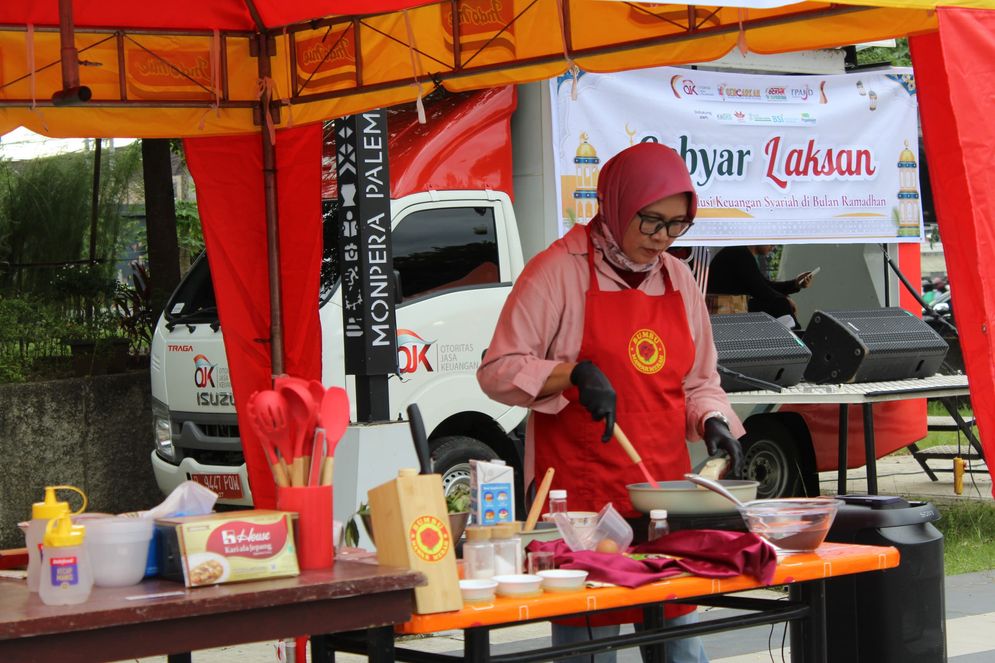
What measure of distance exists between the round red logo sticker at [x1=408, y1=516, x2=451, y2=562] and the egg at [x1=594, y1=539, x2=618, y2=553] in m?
0.61

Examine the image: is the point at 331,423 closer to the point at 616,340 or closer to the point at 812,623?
the point at 616,340

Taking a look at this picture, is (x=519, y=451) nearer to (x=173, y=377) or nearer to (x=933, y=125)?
(x=173, y=377)

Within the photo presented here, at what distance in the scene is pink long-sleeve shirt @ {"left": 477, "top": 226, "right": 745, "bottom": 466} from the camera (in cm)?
381

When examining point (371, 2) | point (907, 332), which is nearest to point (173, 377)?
point (371, 2)

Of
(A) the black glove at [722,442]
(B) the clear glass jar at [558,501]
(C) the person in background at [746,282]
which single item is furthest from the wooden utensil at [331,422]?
(C) the person in background at [746,282]

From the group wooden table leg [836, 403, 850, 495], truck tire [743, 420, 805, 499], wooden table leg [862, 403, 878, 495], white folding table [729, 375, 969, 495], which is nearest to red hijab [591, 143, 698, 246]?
white folding table [729, 375, 969, 495]

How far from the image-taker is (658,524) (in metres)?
3.56

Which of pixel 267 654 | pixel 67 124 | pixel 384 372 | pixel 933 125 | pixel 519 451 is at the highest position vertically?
pixel 67 124

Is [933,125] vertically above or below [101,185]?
below

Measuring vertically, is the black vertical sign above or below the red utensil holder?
above

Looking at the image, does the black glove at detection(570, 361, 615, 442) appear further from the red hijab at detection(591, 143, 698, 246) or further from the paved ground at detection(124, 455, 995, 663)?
the paved ground at detection(124, 455, 995, 663)

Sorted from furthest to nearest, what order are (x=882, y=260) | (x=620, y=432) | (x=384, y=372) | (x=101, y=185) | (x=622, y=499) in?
(x=101, y=185) < (x=882, y=260) < (x=384, y=372) < (x=622, y=499) < (x=620, y=432)

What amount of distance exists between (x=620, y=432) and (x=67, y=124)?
3.38 m

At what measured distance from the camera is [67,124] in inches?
235
